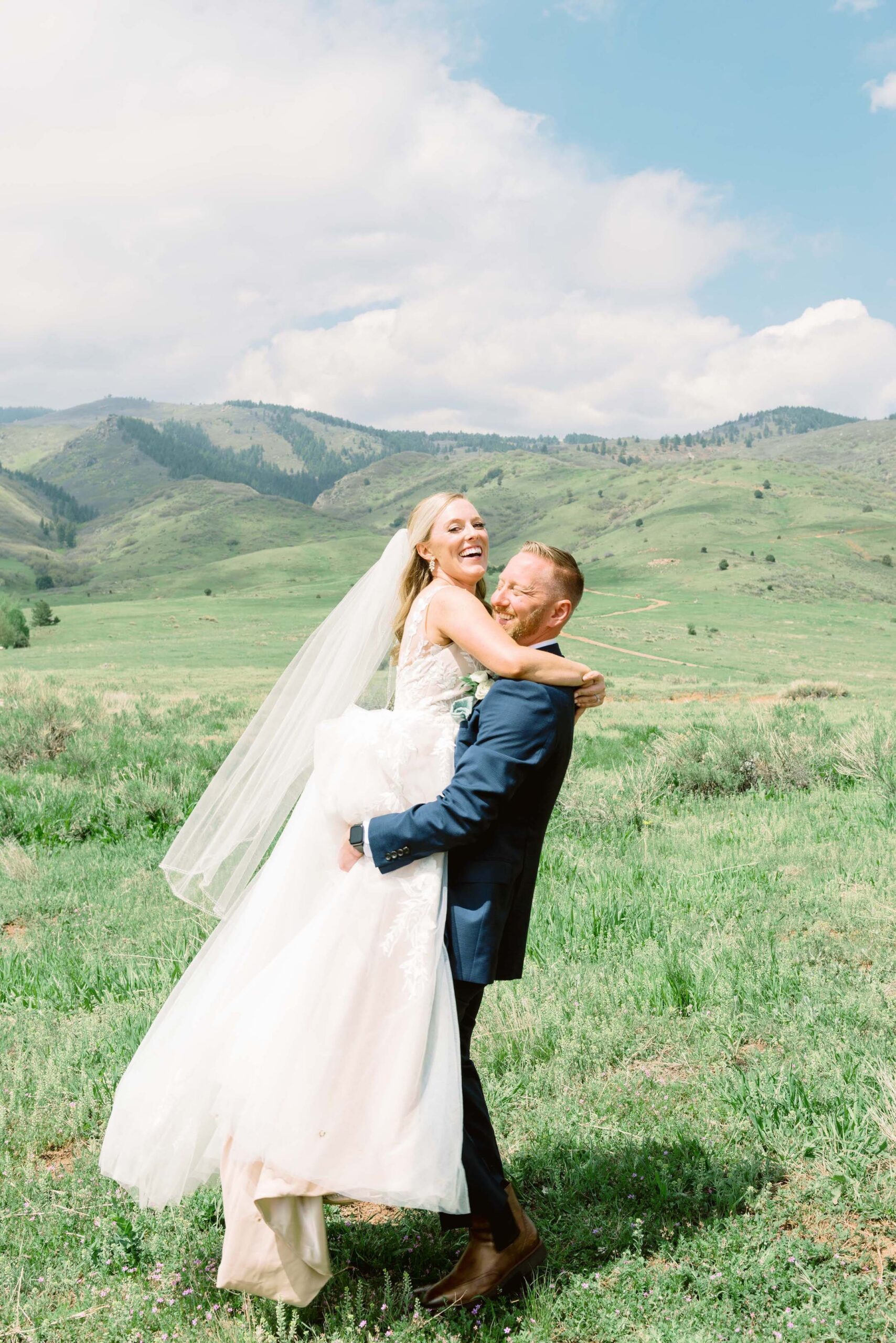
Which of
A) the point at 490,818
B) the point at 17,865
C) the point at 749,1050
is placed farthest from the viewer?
the point at 17,865

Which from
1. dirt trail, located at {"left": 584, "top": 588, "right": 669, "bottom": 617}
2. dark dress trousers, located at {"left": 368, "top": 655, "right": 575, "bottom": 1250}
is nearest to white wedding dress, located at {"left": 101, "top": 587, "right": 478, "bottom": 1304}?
dark dress trousers, located at {"left": 368, "top": 655, "right": 575, "bottom": 1250}

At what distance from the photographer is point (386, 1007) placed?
112 inches

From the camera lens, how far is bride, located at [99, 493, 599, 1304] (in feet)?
9.02

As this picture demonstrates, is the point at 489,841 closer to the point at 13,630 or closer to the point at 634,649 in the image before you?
the point at 634,649

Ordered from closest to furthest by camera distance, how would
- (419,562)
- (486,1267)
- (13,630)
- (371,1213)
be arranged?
(486,1267), (419,562), (371,1213), (13,630)

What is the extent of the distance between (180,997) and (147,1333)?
40.0 inches

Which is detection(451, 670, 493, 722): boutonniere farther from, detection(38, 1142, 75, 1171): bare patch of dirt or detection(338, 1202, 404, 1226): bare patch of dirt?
detection(38, 1142, 75, 1171): bare patch of dirt

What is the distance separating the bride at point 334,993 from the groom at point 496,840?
92mm

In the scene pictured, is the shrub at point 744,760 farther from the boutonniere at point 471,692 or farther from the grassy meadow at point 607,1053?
the boutonniere at point 471,692

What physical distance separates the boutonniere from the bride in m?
0.04

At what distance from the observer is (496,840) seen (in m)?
2.94

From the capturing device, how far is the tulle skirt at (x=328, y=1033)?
2.73m

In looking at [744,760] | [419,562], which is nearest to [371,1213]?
[419,562]

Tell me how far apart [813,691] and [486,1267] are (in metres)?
31.7
